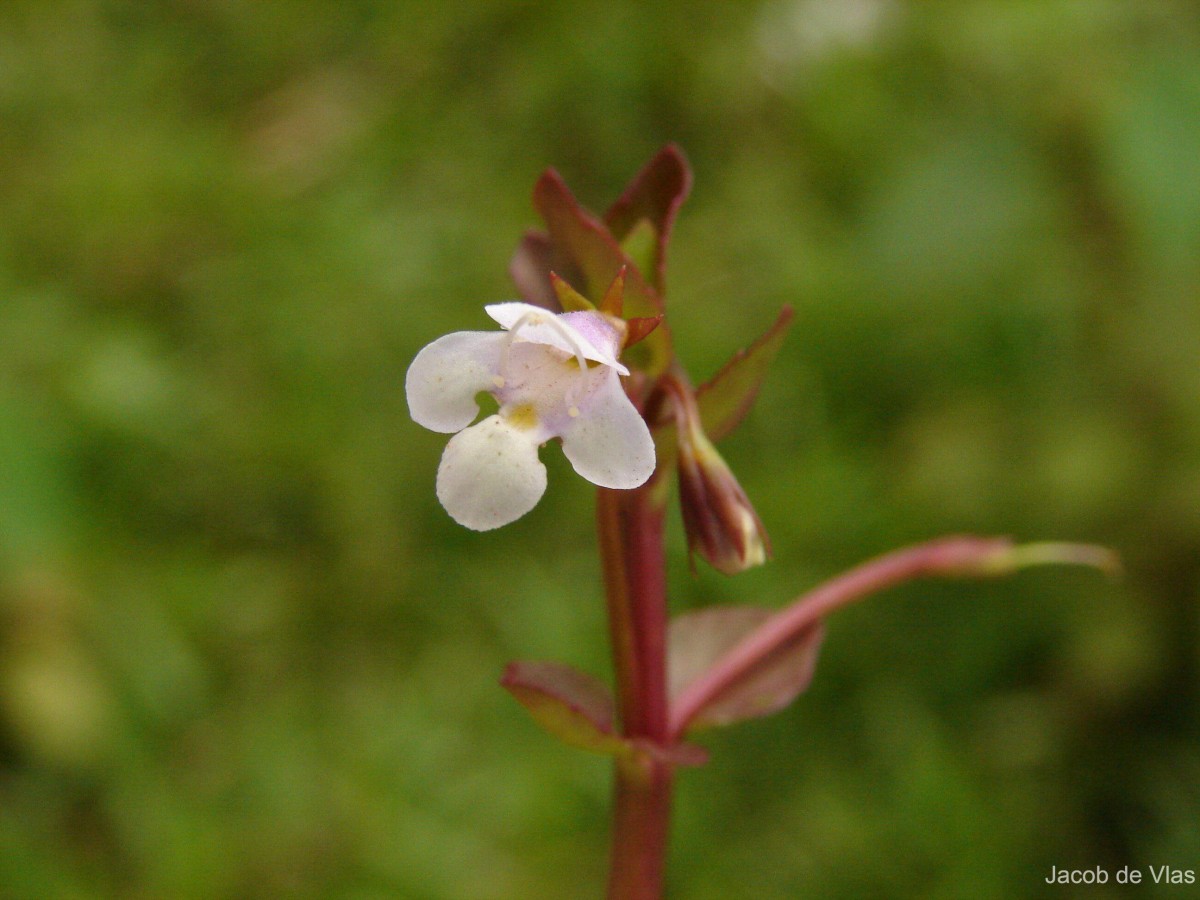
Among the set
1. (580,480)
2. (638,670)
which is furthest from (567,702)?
(580,480)

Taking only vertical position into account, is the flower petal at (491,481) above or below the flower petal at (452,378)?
below

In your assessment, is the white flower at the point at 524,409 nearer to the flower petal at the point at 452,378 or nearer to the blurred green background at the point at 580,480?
the flower petal at the point at 452,378

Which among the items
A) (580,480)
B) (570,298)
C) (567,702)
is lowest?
(567,702)

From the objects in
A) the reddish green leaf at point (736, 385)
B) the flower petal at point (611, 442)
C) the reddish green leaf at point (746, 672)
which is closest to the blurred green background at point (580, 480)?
the reddish green leaf at point (746, 672)

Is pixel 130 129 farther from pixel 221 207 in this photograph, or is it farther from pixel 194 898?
pixel 194 898

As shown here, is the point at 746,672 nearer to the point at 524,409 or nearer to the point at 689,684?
the point at 689,684

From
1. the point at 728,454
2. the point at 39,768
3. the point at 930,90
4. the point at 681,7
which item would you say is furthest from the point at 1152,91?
the point at 39,768

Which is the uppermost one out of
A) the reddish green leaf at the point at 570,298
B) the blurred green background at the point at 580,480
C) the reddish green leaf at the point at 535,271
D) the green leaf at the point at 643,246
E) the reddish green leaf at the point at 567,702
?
the blurred green background at the point at 580,480
